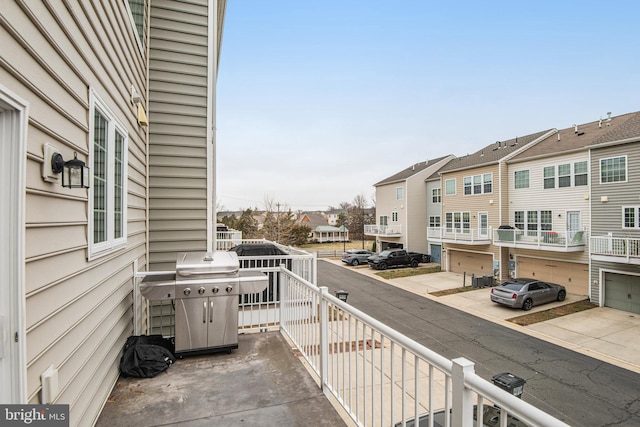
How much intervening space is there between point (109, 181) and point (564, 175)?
18573mm

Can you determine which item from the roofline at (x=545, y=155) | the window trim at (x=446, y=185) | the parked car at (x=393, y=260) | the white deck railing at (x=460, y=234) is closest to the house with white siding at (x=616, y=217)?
the roofline at (x=545, y=155)

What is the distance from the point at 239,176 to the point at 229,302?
37550 mm

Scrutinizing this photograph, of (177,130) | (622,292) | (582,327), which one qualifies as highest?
(177,130)

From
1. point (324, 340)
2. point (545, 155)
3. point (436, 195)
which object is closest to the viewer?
point (324, 340)

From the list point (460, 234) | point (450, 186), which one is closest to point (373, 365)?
point (460, 234)

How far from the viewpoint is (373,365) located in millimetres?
2123

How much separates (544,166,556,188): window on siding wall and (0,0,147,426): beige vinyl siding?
61.0ft

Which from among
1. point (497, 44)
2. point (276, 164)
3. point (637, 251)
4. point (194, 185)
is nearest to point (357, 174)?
point (276, 164)

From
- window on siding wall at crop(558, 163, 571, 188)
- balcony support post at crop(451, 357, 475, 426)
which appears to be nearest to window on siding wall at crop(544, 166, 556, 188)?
window on siding wall at crop(558, 163, 571, 188)

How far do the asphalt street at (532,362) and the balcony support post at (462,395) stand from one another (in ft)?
21.7

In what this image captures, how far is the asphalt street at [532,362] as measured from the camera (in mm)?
6457

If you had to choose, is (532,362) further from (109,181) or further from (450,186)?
(450,186)

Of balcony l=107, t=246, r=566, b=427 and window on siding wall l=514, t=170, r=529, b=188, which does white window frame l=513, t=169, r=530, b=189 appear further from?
balcony l=107, t=246, r=566, b=427

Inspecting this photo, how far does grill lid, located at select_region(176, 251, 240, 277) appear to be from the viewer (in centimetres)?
361
